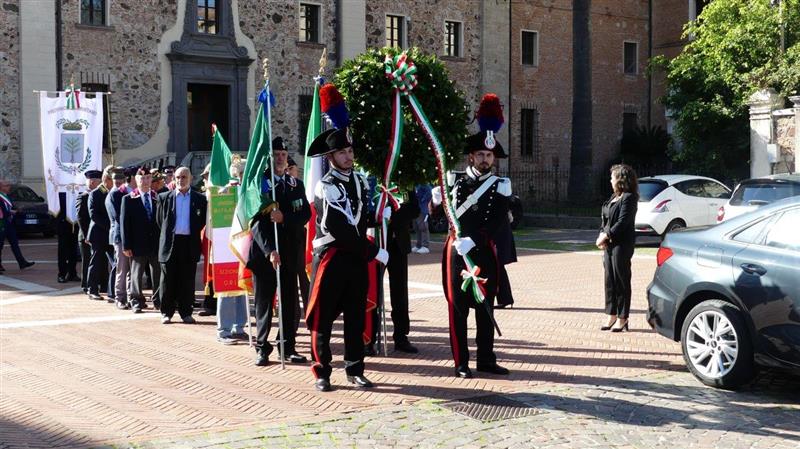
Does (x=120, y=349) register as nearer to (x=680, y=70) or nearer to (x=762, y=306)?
(x=762, y=306)

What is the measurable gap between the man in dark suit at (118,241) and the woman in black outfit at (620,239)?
6541 millimetres

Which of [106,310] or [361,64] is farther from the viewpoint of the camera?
[106,310]

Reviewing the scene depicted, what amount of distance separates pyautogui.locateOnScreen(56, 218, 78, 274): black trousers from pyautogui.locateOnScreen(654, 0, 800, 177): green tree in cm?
1772

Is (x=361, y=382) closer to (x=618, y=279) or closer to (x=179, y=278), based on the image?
(x=618, y=279)

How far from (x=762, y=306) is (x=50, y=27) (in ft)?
80.8

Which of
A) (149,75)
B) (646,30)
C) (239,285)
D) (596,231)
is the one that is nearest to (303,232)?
(239,285)

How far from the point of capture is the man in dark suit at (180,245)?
11180mm

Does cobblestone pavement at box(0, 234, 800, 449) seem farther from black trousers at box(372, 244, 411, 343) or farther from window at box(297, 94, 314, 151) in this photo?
window at box(297, 94, 314, 151)

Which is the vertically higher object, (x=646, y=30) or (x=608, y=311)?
(x=646, y=30)

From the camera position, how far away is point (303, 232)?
9125 mm

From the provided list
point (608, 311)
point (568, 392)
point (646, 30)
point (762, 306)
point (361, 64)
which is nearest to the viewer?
point (762, 306)

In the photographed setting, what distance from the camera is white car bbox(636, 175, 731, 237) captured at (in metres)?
20.9

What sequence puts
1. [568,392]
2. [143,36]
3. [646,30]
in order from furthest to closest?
[646,30]
[143,36]
[568,392]

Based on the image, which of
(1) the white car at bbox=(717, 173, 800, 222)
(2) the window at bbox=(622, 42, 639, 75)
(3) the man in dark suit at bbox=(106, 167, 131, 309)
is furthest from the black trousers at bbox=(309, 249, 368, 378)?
(2) the window at bbox=(622, 42, 639, 75)
